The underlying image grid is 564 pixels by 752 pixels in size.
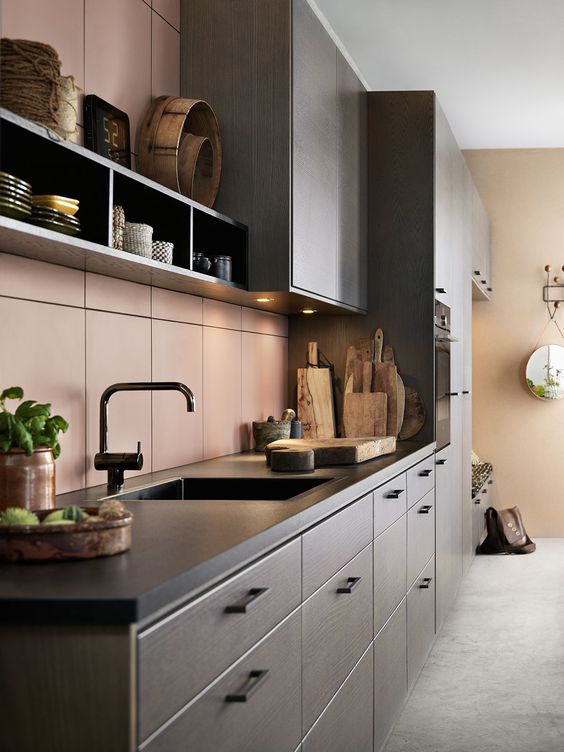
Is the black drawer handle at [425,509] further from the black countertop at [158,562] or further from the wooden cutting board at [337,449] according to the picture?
the black countertop at [158,562]

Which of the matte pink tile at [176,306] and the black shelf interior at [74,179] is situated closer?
the black shelf interior at [74,179]

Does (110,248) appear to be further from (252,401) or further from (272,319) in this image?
(272,319)

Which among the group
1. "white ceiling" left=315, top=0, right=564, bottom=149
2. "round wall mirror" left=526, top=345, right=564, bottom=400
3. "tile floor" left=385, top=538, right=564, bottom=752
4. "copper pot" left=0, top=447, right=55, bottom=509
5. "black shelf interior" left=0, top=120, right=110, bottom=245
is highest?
"white ceiling" left=315, top=0, right=564, bottom=149

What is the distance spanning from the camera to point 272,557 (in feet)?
5.99

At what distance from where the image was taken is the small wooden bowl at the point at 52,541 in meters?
1.40

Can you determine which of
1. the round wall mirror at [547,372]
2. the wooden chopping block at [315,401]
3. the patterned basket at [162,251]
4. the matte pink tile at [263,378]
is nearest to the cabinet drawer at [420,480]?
the wooden chopping block at [315,401]

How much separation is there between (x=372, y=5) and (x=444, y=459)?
208 centimetres

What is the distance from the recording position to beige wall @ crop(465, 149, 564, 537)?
7051mm

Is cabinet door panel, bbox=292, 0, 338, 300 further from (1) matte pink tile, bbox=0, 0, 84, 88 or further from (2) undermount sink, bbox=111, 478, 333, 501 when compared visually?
(1) matte pink tile, bbox=0, 0, 84, 88

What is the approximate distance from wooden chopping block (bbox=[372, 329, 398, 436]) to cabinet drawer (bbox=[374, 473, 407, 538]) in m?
0.73

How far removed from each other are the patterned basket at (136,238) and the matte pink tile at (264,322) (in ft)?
4.68

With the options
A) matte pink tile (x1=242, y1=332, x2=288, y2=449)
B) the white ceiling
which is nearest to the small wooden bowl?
matte pink tile (x1=242, y1=332, x2=288, y2=449)

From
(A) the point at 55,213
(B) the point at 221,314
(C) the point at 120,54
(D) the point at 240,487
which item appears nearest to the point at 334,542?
(D) the point at 240,487

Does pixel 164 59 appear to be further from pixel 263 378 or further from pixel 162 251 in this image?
pixel 263 378
